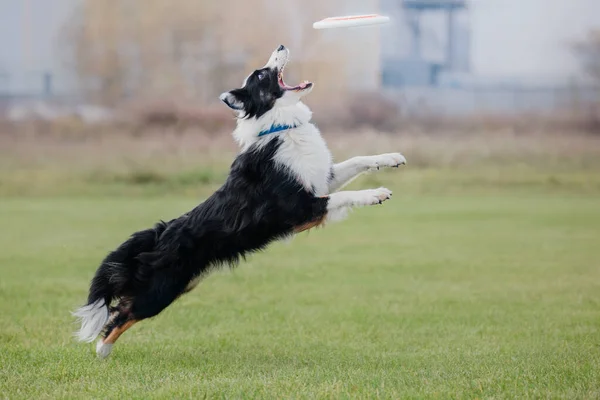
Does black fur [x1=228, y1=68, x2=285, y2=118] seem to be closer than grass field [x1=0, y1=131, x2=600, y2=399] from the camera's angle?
No

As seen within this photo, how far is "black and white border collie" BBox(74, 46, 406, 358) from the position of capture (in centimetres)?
520

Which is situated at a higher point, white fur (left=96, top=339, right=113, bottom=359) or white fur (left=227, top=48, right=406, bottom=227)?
white fur (left=227, top=48, right=406, bottom=227)

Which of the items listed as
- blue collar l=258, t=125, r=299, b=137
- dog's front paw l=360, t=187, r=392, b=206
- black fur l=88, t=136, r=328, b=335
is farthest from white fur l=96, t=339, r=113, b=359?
dog's front paw l=360, t=187, r=392, b=206

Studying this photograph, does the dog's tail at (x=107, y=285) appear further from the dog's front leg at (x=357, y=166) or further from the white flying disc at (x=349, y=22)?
the white flying disc at (x=349, y=22)

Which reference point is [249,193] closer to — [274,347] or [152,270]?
[152,270]

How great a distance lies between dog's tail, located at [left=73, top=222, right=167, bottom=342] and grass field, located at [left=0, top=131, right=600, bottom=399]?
0.75 ft

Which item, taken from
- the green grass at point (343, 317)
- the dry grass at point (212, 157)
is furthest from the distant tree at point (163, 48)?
the green grass at point (343, 317)

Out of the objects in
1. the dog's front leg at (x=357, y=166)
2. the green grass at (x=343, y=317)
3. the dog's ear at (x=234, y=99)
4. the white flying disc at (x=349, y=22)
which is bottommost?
the green grass at (x=343, y=317)

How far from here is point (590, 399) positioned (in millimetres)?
4398

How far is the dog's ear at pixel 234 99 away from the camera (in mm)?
5285

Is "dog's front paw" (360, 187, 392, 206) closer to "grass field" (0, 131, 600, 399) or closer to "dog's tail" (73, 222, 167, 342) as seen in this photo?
"grass field" (0, 131, 600, 399)

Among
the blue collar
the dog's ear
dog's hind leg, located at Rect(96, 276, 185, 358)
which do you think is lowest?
dog's hind leg, located at Rect(96, 276, 185, 358)

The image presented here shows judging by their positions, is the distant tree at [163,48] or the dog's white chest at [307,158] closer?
the dog's white chest at [307,158]

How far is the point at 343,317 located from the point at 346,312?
250 mm
